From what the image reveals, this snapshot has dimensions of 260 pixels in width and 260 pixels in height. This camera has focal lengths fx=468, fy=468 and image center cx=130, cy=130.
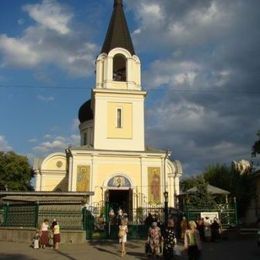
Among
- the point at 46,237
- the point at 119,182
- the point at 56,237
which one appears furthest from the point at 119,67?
the point at 56,237

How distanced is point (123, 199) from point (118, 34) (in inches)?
591

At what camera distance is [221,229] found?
2692cm

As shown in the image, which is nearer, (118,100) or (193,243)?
(193,243)

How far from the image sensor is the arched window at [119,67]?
42.2 m

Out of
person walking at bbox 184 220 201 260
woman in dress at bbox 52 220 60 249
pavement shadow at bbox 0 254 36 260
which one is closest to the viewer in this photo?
person walking at bbox 184 220 201 260

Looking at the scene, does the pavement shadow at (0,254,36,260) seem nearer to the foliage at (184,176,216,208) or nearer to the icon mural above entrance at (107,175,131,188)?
the foliage at (184,176,216,208)

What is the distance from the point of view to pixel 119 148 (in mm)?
39156

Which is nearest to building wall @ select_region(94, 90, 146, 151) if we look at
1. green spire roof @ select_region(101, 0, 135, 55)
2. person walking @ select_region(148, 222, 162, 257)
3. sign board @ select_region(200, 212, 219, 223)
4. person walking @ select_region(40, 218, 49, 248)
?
green spire roof @ select_region(101, 0, 135, 55)

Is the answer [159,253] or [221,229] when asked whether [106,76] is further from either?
[159,253]

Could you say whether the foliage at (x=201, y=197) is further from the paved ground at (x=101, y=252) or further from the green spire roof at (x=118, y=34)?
the green spire roof at (x=118, y=34)

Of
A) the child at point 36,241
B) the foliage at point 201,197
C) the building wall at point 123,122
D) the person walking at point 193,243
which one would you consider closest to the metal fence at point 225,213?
the foliage at point 201,197

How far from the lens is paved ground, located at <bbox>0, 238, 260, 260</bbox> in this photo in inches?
707

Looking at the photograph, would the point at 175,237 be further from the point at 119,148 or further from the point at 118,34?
the point at 118,34

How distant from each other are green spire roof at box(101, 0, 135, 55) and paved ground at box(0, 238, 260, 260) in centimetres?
2231
